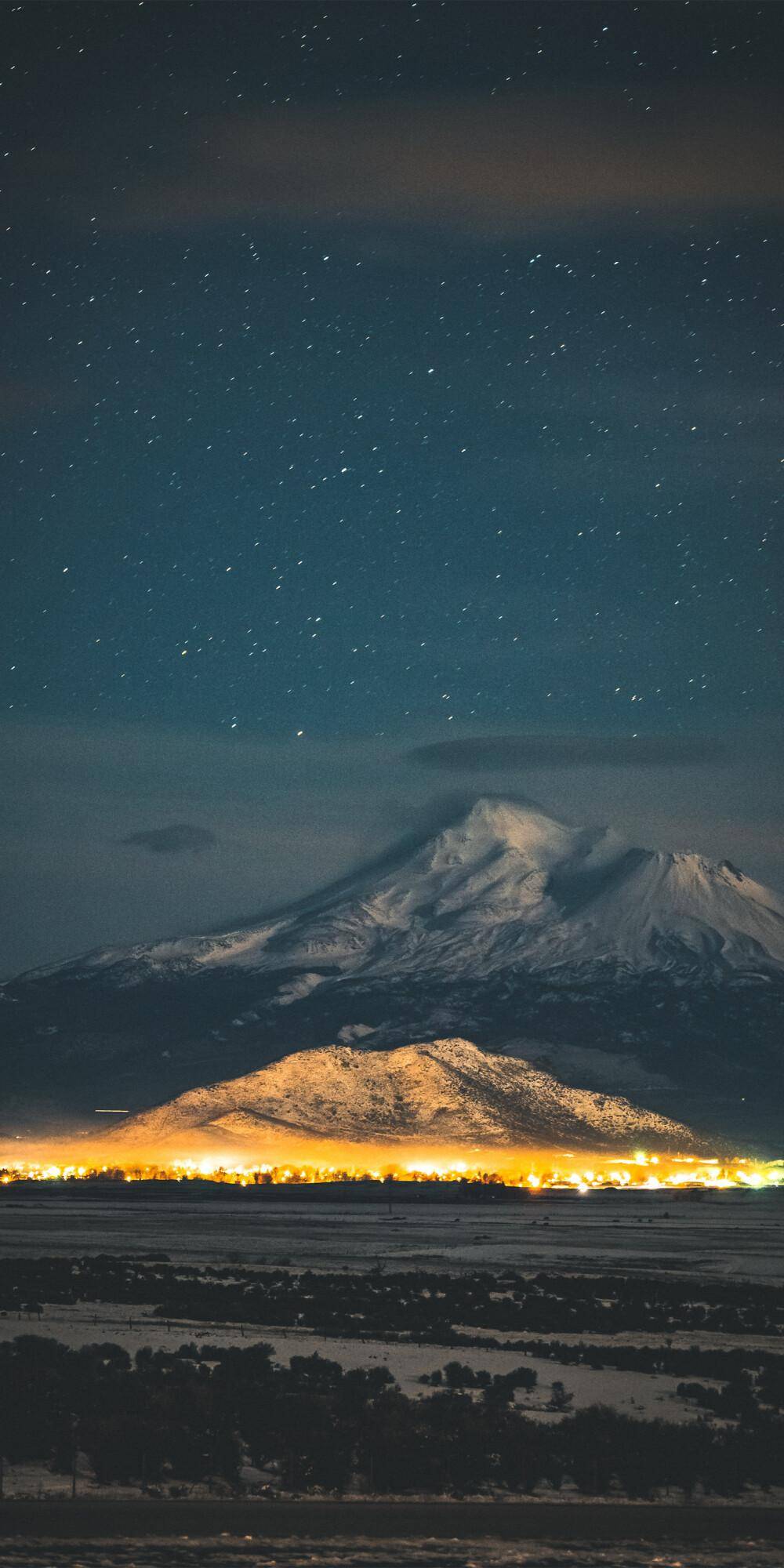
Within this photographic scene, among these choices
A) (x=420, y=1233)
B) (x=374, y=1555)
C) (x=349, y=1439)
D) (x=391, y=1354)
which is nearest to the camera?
(x=374, y=1555)

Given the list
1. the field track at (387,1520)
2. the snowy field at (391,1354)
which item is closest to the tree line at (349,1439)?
the field track at (387,1520)

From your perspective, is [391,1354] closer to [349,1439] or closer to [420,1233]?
[349,1439]

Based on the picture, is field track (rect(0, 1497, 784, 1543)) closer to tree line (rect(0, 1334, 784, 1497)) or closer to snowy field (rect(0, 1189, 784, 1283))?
tree line (rect(0, 1334, 784, 1497))

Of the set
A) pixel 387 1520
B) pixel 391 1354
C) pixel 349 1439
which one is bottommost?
pixel 387 1520

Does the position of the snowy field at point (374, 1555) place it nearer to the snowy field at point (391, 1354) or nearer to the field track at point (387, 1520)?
the field track at point (387, 1520)

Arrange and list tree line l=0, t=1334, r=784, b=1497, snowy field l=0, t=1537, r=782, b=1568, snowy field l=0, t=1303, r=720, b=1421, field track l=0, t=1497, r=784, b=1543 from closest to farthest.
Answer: snowy field l=0, t=1537, r=782, b=1568
field track l=0, t=1497, r=784, b=1543
tree line l=0, t=1334, r=784, b=1497
snowy field l=0, t=1303, r=720, b=1421

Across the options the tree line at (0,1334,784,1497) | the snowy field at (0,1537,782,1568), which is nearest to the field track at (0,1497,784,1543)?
the snowy field at (0,1537,782,1568)

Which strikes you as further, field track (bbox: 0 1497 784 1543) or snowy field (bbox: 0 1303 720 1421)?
snowy field (bbox: 0 1303 720 1421)

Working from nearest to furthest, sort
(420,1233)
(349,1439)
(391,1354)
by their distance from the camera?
(349,1439), (391,1354), (420,1233)

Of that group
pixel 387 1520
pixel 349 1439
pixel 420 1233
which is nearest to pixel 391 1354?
pixel 349 1439
